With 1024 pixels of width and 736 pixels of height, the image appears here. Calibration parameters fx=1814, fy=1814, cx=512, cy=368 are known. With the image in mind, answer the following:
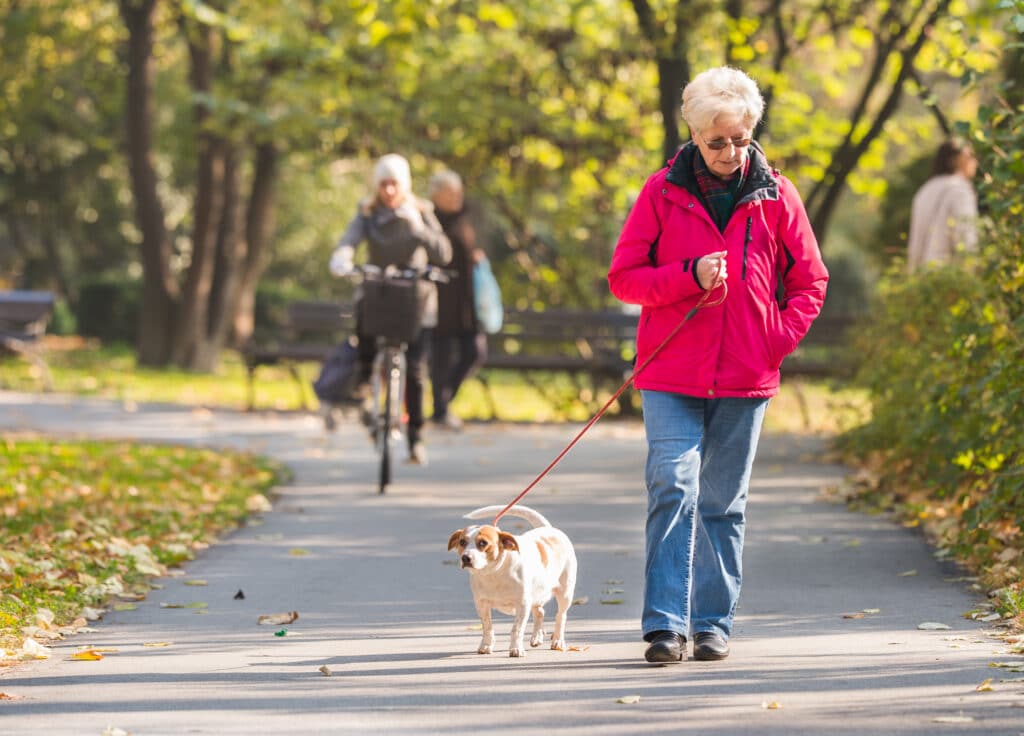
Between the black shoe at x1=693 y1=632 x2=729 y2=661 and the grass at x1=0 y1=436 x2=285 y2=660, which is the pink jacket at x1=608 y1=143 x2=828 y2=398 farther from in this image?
the grass at x1=0 y1=436 x2=285 y2=660

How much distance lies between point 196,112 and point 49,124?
1266 centimetres

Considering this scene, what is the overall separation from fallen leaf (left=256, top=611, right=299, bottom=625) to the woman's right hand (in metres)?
2.23

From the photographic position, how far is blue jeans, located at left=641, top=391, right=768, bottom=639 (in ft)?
19.3

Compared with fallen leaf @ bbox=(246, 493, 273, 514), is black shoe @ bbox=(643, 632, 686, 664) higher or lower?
higher

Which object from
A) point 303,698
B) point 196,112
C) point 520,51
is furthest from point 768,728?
point 196,112

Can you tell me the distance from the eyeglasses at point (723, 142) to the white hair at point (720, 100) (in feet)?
0.16

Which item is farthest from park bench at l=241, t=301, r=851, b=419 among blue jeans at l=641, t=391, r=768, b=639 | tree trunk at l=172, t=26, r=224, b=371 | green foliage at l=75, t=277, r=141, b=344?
green foliage at l=75, t=277, r=141, b=344

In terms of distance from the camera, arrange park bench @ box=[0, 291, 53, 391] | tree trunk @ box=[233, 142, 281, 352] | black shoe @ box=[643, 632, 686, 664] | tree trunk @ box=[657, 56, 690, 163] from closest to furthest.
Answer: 1. black shoe @ box=[643, 632, 686, 664]
2. tree trunk @ box=[657, 56, 690, 163]
3. park bench @ box=[0, 291, 53, 391]
4. tree trunk @ box=[233, 142, 281, 352]

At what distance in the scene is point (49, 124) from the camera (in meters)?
37.6

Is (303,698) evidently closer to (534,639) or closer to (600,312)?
(534,639)

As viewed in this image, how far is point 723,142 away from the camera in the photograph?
571cm

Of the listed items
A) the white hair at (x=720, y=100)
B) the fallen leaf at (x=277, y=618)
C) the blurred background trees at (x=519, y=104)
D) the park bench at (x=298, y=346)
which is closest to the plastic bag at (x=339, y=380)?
the blurred background trees at (x=519, y=104)

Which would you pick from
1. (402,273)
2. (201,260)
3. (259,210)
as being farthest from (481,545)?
(259,210)

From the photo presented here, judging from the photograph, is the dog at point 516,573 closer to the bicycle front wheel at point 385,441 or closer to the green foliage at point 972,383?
the green foliage at point 972,383
